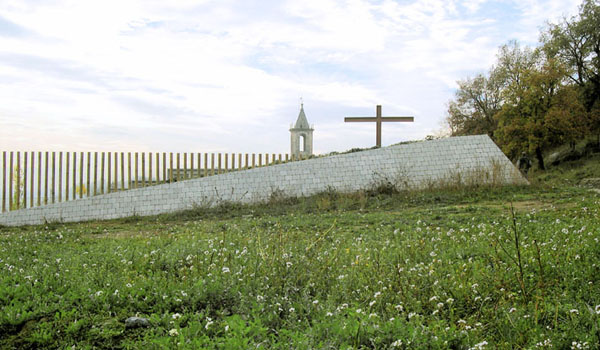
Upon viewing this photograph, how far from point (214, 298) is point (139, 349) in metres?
0.93

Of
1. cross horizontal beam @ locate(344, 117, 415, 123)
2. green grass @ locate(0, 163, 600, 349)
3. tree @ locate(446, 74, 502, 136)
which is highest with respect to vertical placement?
tree @ locate(446, 74, 502, 136)

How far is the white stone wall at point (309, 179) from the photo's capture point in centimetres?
1554

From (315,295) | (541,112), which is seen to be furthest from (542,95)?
(315,295)

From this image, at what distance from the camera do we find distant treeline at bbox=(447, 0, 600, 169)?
961 inches

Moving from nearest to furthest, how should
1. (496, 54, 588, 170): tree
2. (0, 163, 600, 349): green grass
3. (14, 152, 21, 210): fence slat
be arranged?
(0, 163, 600, 349): green grass < (14, 152, 21, 210): fence slat < (496, 54, 588, 170): tree

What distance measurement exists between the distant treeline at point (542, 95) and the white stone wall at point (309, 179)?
30.1 feet

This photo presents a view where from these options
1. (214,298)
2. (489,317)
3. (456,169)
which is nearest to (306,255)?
(214,298)

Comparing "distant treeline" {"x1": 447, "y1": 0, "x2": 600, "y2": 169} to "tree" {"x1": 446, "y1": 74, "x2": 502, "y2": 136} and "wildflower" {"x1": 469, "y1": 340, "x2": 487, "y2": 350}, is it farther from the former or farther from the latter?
"wildflower" {"x1": 469, "y1": 340, "x2": 487, "y2": 350}

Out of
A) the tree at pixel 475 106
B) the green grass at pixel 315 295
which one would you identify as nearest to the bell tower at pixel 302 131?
the tree at pixel 475 106

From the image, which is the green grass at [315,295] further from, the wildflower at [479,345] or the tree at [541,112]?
the tree at [541,112]

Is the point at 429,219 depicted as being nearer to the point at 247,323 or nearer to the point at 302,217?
the point at 302,217

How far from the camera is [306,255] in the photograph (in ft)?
17.4

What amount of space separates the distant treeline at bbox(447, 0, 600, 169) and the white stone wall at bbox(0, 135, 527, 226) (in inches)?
362

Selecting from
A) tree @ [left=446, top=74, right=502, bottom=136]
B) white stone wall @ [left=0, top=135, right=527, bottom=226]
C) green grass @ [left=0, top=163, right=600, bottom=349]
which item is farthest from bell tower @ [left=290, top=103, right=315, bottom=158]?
green grass @ [left=0, top=163, right=600, bottom=349]
